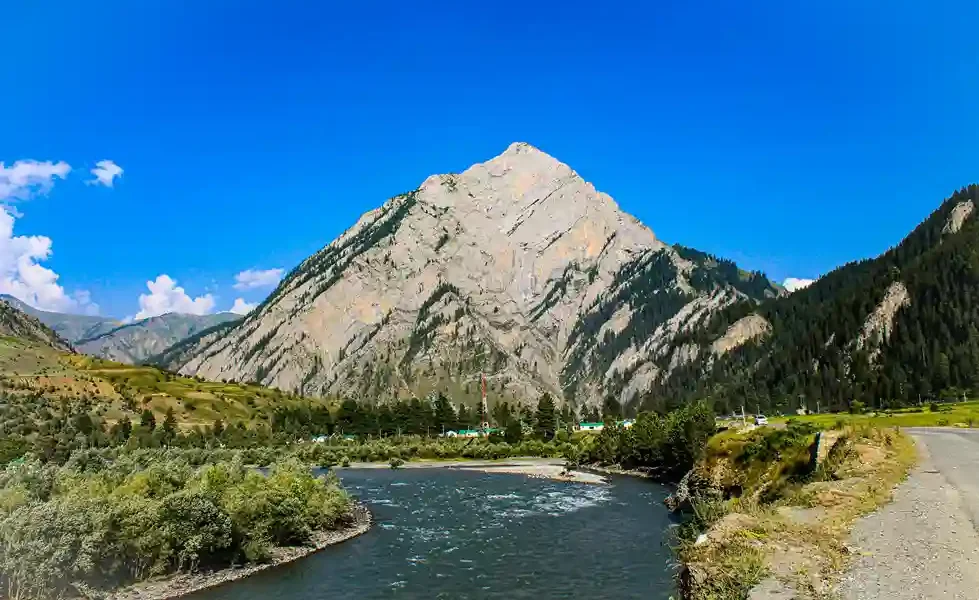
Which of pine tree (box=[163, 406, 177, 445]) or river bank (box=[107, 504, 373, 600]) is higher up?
pine tree (box=[163, 406, 177, 445])

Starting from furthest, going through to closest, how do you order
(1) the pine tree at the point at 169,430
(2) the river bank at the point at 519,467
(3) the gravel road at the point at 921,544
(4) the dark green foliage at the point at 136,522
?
(1) the pine tree at the point at 169,430 → (2) the river bank at the point at 519,467 → (4) the dark green foliage at the point at 136,522 → (3) the gravel road at the point at 921,544

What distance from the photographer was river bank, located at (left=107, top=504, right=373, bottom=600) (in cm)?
4238

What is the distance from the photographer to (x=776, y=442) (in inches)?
2069

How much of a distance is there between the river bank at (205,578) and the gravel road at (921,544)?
140 feet

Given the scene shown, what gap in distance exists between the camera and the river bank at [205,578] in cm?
4238

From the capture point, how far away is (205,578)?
4581 cm

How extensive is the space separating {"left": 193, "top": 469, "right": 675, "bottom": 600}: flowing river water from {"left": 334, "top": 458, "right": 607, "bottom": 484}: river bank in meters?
24.7

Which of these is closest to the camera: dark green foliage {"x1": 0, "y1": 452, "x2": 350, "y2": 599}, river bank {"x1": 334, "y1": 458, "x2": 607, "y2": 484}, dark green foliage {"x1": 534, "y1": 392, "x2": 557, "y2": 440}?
dark green foliage {"x1": 0, "y1": 452, "x2": 350, "y2": 599}

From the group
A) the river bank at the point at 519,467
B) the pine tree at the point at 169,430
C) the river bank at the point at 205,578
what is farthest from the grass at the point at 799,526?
the pine tree at the point at 169,430

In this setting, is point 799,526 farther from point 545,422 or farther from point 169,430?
point 545,422

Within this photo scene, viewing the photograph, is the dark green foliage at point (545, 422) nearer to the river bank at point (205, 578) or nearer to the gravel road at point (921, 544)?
the river bank at point (205, 578)

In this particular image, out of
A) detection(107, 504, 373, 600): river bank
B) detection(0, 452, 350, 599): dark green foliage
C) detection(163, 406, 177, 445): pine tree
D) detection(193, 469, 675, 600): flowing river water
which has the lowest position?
detection(193, 469, 675, 600): flowing river water

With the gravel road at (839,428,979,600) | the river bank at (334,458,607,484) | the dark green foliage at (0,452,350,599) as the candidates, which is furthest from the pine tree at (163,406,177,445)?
the gravel road at (839,428,979,600)

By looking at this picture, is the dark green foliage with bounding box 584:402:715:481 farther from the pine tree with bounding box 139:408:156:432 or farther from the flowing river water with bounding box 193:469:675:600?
the pine tree with bounding box 139:408:156:432
